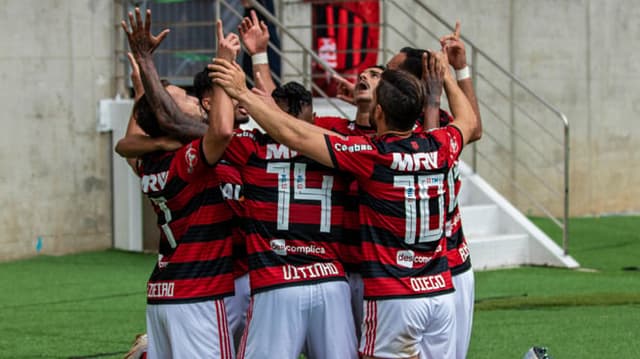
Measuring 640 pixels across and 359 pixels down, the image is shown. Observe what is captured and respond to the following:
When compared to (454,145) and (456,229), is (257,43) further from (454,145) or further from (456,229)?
(456,229)

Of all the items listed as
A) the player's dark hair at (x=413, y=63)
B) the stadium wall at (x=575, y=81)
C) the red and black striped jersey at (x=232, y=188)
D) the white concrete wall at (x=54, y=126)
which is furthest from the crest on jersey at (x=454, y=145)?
the stadium wall at (x=575, y=81)

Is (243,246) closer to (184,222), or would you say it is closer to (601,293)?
(184,222)

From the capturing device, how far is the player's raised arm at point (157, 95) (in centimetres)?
554

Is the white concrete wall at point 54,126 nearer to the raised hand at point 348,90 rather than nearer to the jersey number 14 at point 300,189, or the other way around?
the raised hand at point 348,90

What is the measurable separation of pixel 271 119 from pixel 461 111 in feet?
3.90

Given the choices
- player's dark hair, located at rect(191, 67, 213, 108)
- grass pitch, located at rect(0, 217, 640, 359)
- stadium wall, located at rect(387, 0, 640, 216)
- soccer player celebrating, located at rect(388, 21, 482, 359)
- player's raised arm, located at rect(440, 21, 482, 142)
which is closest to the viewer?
player's dark hair, located at rect(191, 67, 213, 108)

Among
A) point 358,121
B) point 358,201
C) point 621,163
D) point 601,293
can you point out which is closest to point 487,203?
point 601,293

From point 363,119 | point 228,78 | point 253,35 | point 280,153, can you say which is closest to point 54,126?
point 363,119

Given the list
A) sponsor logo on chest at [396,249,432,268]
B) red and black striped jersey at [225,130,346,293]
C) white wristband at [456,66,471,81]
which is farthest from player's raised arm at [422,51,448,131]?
sponsor logo on chest at [396,249,432,268]

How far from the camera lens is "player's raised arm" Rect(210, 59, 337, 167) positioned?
5098 mm

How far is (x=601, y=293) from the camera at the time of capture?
413 inches

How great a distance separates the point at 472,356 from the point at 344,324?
283cm

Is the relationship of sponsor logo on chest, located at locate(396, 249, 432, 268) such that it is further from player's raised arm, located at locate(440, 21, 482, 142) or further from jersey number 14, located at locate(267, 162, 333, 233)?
player's raised arm, located at locate(440, 21, 482, 142)

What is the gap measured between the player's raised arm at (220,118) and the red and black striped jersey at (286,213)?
148 millimetres
